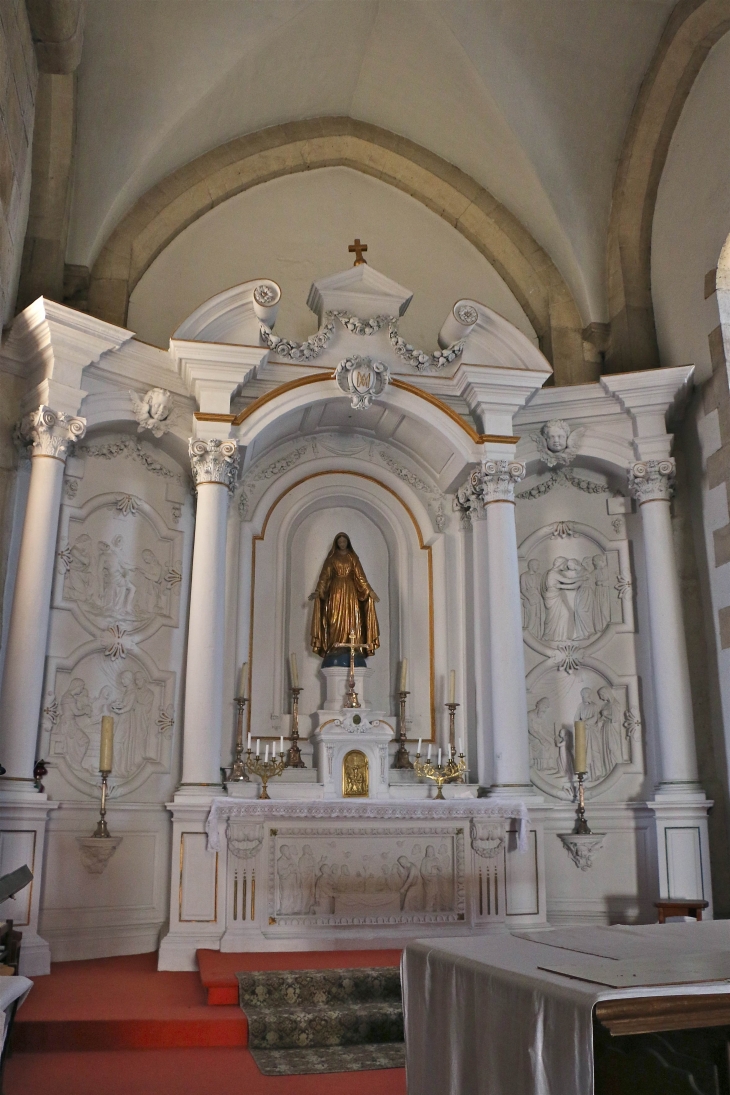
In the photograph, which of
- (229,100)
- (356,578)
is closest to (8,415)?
(356,578)

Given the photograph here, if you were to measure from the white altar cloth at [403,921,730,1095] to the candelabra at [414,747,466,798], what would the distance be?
420 cm

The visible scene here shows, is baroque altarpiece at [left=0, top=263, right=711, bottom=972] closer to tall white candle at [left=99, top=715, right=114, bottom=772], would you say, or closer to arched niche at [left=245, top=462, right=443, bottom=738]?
arched niche at [left=245, top=462, right=443, bottom=738]

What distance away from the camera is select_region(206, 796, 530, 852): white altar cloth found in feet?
22.7

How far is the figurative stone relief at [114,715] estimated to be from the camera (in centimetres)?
757

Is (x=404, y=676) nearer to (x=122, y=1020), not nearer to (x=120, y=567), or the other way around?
(x=120, y=567)

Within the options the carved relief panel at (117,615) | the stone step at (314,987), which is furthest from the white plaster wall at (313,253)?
the stone step at (314,987)

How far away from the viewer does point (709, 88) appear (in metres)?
8.60

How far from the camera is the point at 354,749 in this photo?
802 cm

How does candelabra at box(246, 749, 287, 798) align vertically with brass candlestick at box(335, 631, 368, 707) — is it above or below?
below

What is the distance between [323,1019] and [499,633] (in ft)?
11.8

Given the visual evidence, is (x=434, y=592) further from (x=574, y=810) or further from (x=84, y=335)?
(x=84, y=335)

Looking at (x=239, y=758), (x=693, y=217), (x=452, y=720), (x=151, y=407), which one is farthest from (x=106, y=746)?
(x=693, y=217)

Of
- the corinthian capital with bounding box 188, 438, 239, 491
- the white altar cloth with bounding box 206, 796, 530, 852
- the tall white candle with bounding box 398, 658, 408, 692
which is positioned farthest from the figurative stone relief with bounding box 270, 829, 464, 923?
the corinthian capital with bounding box 188, 438, 239, 491

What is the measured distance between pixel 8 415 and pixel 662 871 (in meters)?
6.41
